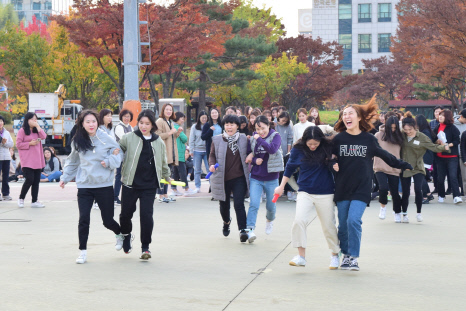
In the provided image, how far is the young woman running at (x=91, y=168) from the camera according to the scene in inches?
301

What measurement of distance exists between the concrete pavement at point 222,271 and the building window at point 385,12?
91.5 meters

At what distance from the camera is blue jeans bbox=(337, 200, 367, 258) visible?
6.98 meters

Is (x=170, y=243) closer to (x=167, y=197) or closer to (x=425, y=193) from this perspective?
(x=167, y=197)

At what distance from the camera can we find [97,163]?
7.70 metres

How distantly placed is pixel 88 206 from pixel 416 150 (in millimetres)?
5894

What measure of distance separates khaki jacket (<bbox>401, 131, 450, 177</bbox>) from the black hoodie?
498 cm

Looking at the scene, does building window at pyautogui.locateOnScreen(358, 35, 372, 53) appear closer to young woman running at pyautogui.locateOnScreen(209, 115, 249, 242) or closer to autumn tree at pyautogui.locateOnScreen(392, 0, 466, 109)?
autumn tree at pyautogui.locateOnScreen(392, 0, 466, 109)

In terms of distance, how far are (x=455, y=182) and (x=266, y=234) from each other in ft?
18.4

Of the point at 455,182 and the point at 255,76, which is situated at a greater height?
the point at 255,76


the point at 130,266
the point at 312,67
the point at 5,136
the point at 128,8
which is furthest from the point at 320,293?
the point at 312,67

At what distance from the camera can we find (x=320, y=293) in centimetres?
609

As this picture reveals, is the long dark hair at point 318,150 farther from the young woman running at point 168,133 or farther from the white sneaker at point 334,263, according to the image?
the young woman running at point 168,133

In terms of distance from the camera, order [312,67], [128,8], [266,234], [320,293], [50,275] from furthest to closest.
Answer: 1. [312,67]
2. [128,8]
3. [266,234]
4. [50,275]
5. [320,293]

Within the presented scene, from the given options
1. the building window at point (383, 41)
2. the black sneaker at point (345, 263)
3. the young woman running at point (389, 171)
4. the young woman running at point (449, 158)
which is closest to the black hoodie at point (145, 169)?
the black sneaker at point (345, 263)
